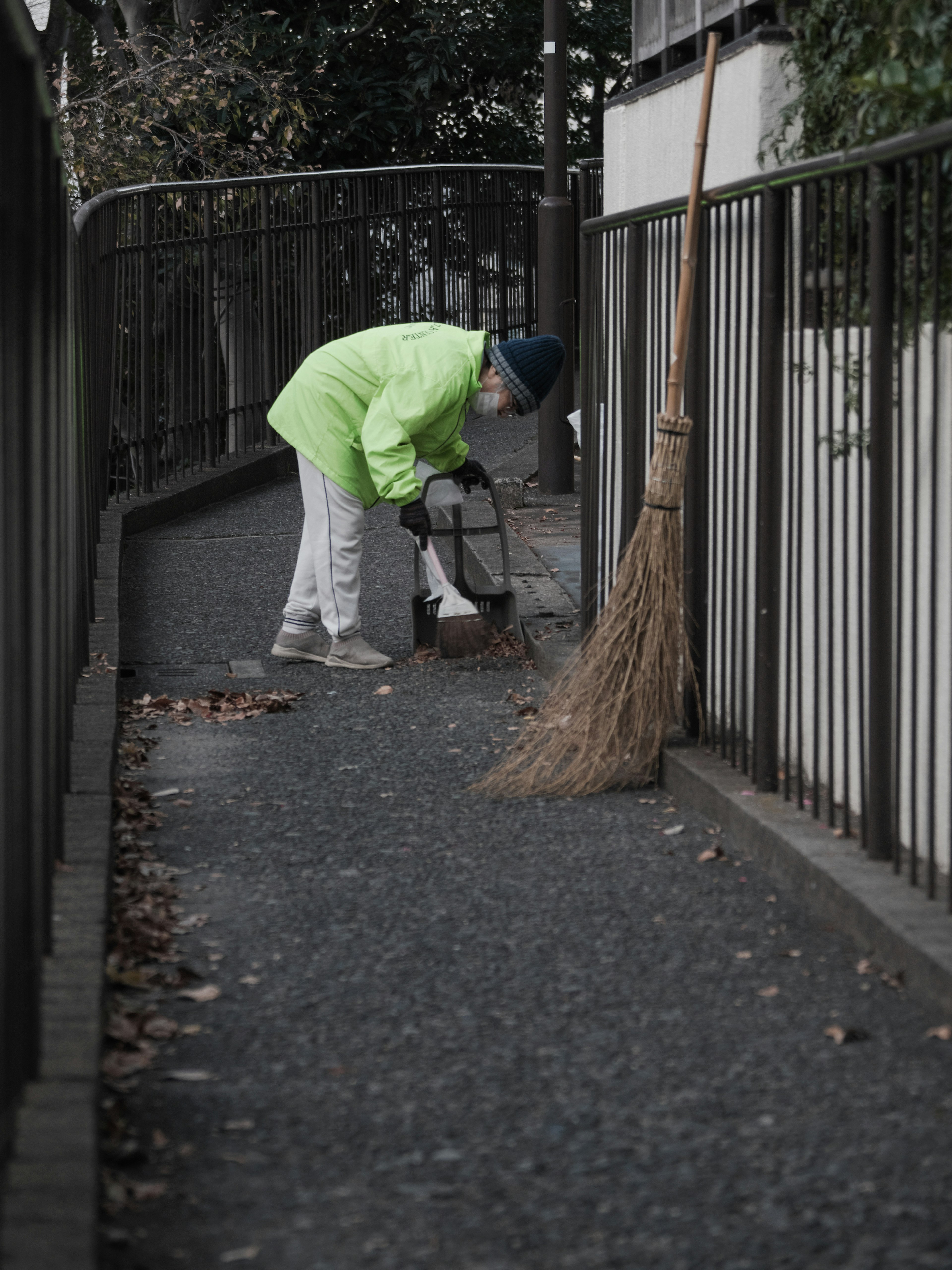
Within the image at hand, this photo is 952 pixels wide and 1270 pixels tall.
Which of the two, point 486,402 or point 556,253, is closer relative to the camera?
point 486,402

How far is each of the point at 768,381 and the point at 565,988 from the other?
185 cm

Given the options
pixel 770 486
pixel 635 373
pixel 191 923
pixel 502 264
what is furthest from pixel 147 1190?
pixel 502 264

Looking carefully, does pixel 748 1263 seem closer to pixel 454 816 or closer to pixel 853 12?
pixel 454 816

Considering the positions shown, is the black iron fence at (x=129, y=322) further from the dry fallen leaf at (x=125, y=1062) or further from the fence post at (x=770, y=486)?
the fence post at (x=770, y=486)

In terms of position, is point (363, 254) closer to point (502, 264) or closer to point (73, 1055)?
point (502, 264)

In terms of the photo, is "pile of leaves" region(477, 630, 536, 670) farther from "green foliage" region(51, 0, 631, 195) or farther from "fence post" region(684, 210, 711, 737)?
"green foliage" region(51, 0, 631, 195)

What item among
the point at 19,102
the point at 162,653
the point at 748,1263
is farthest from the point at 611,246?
the point at 748,1263

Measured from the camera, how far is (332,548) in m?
6.98

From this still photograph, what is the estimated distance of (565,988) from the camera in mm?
3635

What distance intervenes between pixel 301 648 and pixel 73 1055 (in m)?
4.43

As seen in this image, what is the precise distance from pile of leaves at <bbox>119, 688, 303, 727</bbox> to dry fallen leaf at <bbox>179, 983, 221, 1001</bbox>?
2.73 metres

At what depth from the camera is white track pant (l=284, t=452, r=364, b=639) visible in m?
6.95

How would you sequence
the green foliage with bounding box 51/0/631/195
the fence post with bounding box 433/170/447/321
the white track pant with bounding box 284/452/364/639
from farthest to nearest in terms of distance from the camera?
the fence post with bounding box 433/170/447/321 → the green foliage with bounding box 51/0/631/195 → the white track pant with bounding box 284/452/364/639

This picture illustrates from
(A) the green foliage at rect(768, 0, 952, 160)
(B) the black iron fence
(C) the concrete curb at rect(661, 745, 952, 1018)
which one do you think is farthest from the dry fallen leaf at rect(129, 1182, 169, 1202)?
(A) the green foliage at rect(768, 0, 952, 160)
